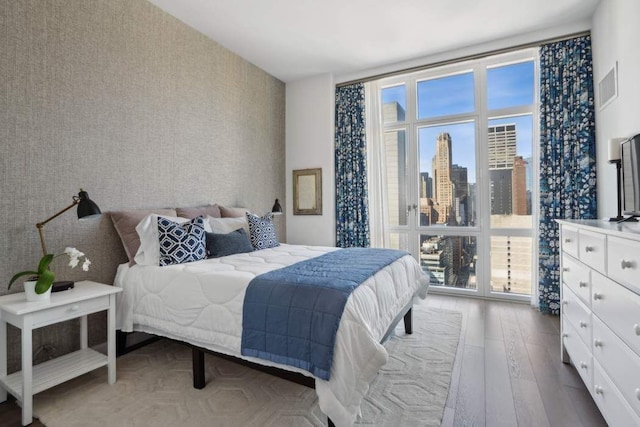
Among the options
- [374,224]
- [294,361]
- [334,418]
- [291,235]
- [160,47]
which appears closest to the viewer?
[334,418]

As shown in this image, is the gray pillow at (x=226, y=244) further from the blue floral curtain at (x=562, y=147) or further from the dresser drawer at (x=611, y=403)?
the blue floral curtain at (x=562, y=147)

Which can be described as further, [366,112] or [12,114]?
[366,112]

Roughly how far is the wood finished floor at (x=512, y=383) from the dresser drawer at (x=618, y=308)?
58 cm

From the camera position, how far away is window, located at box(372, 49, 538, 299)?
3.67 metres

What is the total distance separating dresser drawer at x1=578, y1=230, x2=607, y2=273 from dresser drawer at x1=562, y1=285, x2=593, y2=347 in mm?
266

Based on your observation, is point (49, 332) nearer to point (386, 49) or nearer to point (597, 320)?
point (597, 320)

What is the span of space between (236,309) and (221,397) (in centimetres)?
55

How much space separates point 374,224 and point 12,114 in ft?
11.9

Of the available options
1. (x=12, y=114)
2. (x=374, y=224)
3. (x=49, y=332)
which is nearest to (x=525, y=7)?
(x=374, y=224)

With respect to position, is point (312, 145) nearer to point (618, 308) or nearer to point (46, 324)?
point (46, 324)

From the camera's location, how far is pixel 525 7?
9.62ft

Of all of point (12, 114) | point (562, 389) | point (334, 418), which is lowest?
point (562, 389)

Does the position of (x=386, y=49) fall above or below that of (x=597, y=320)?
above

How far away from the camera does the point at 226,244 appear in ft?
8.77
